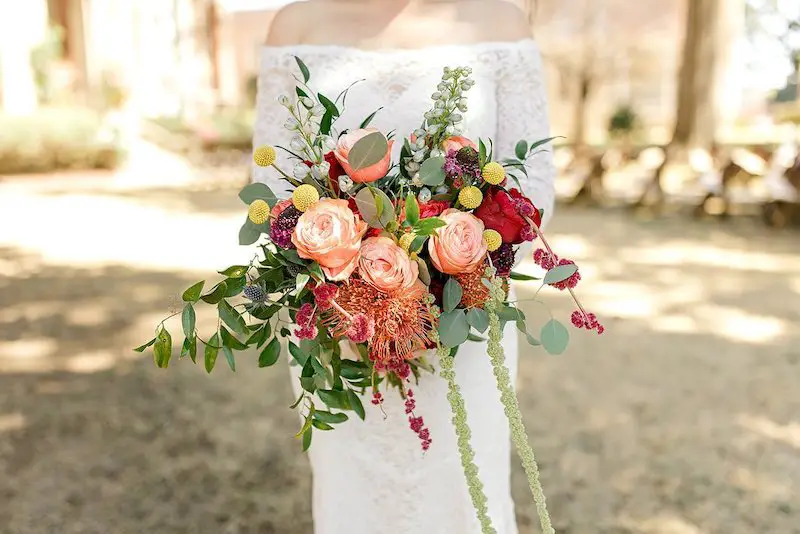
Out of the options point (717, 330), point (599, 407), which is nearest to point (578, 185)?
point (717, 330)

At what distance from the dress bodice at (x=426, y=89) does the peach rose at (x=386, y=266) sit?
75 cm

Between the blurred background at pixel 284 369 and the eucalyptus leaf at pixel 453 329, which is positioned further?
the blurred background at pixel 284 369

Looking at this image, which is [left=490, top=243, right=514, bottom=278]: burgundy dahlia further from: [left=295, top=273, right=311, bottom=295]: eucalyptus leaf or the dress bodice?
the dress bodice

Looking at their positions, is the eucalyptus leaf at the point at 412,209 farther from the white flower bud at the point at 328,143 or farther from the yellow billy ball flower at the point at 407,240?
the white flower bud at the point at 328,143

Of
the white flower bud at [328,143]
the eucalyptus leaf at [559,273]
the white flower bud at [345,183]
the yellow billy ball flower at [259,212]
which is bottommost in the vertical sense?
the eucalyptus leaf at [559,273]

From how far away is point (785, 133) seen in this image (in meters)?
18.8

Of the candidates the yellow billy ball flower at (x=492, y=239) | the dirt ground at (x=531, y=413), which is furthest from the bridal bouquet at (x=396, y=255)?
the dirt ground at (x=531, y=413)

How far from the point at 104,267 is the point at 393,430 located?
7.03 metres

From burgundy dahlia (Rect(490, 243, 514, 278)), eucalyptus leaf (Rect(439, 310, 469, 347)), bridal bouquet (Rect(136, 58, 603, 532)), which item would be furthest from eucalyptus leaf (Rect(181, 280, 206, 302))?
burgundy dahlia (Rect(490, 243, 514, 278))

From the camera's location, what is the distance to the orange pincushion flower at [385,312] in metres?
1.55

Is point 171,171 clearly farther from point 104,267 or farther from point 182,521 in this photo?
point 182,521

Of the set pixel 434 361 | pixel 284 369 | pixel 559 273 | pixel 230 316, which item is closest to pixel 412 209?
pixel 559 273

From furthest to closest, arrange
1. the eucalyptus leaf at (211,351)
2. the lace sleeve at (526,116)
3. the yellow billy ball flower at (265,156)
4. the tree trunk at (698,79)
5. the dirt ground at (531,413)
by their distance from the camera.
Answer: the tree trunk at (698,79)
the dirt ground at (531,413)
the lace sleeve at (526,116)
the eucalyptus leaf at (211,351)
the yellow billy ball flower at (265,156)

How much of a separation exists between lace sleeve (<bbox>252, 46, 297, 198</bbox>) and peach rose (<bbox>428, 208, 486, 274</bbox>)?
2.65 feet
